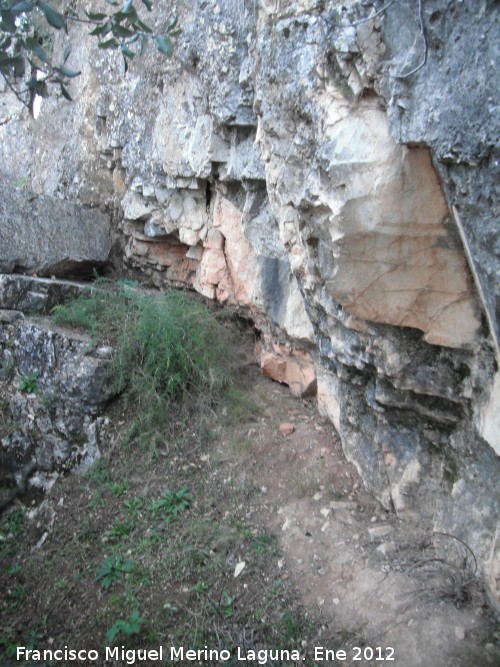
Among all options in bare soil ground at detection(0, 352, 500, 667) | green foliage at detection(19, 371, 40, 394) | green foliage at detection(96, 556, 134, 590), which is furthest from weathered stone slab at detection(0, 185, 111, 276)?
green foliage at detection(96, 556, 134, 590)

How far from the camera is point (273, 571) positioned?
3207 millimetres

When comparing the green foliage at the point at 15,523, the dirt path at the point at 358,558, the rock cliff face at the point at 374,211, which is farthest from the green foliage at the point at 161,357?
the green foliage at the point at 15,523

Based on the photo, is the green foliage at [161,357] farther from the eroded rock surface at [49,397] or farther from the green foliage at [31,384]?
the green foliage at [31,384]

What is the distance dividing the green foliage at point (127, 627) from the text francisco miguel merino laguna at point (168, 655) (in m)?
0.06

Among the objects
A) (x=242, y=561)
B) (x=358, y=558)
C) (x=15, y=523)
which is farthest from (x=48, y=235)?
(x=358, y=558)

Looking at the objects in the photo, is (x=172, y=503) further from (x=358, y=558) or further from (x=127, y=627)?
(x=358, y=558)

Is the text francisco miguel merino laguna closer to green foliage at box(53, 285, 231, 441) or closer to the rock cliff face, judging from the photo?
the rock cliff face

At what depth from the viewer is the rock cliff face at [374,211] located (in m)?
2.05

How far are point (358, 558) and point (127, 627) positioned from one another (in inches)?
51.2

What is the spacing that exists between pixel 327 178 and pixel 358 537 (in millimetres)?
2005

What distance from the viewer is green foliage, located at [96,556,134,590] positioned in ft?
11.1

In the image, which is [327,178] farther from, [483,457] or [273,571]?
→ [273,571]

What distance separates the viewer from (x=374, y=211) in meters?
2.43

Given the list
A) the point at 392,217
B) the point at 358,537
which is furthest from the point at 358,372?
the point at 392,217
